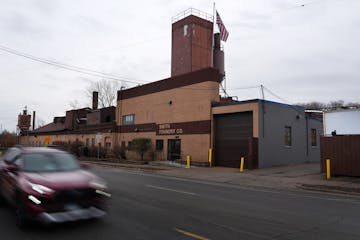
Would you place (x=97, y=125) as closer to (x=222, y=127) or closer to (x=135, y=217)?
(x=222, y=127)

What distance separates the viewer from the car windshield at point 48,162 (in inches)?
301

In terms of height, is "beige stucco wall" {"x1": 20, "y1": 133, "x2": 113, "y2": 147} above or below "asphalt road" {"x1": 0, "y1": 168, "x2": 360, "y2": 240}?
above

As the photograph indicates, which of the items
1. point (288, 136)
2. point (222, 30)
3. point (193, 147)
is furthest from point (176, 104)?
point (288, 136)

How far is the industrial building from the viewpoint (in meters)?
25.8

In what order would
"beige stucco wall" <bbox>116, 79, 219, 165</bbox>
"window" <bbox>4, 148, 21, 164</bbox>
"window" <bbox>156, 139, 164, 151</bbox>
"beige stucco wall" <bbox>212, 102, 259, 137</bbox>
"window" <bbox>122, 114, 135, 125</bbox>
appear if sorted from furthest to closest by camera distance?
"window" <bbox>122, 114, 135, 125</bbox>
"window" <bbox>156, 139, 164, 151</bbox>
"beige stucco wall" <bbox>116, 79, 219, 165</bbox>
"beige stucco wall" <bbox>212, 102, 259, 137</bbox>
"window" <bbox>4, 148, 21, 164</bbox>

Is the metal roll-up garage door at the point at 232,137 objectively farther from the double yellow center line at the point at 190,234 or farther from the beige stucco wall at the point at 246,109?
the double yellow center line at the point at 190,234

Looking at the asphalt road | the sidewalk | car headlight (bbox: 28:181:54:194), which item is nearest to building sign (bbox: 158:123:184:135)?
the sidewalk

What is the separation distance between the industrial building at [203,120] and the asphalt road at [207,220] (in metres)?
13.7

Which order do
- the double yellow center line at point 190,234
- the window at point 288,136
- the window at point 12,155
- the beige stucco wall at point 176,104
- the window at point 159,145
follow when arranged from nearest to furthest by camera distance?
the double yellow center line at point 190,234 < the window at point 12,155 < the window at point 288,136 < the beige stucco wall at point 176,104 < the window at point 159,145

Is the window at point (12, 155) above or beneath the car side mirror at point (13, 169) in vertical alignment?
above

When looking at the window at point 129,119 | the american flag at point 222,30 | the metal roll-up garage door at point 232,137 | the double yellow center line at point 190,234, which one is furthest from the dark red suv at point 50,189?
the window at point 129,119

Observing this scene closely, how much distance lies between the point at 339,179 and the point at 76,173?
1518 cm

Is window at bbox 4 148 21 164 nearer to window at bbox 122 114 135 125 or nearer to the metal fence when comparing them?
the metal fence

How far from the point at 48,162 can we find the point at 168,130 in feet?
82.3
